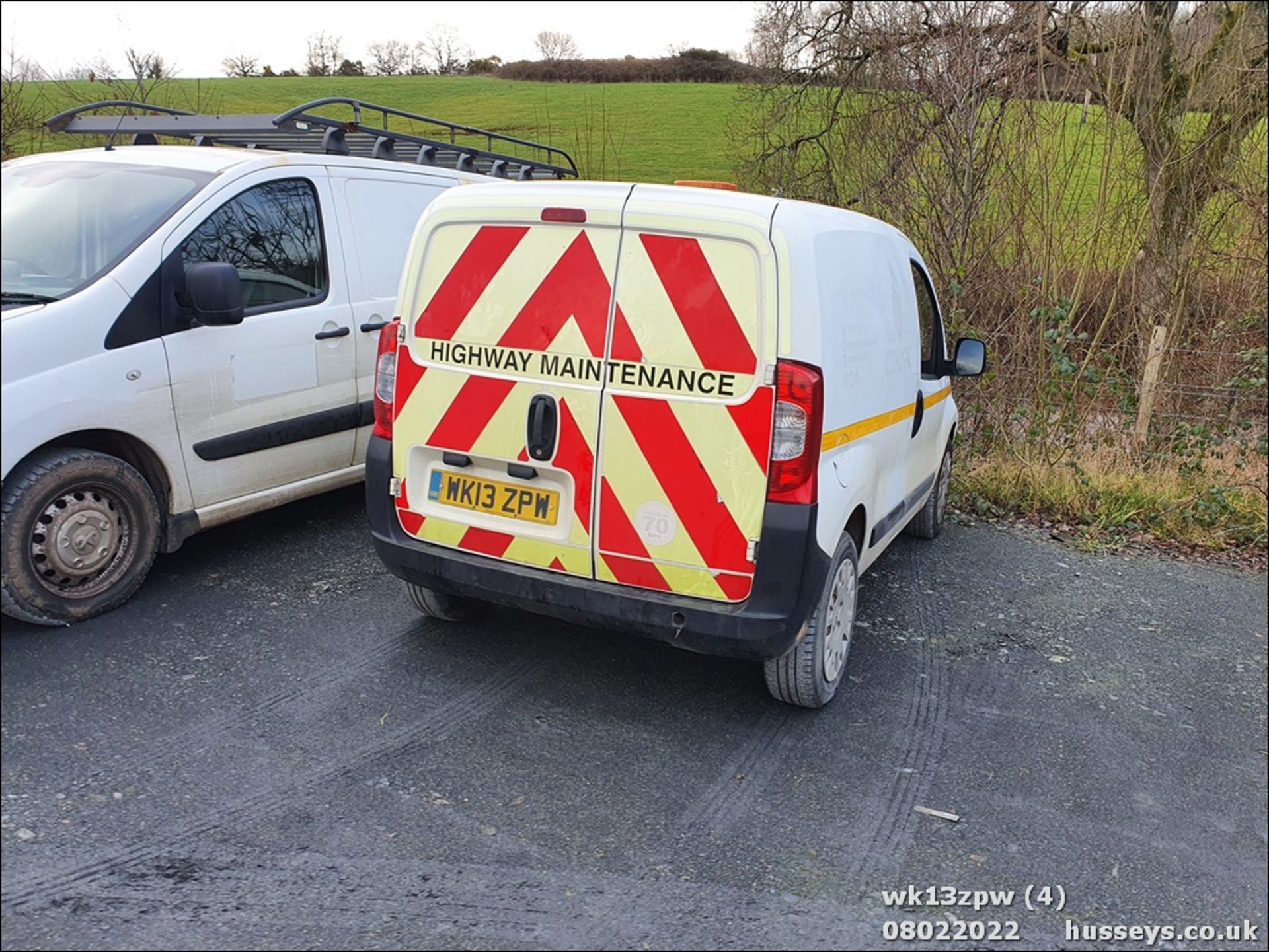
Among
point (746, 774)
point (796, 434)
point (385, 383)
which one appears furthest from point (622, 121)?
point (746, 774)

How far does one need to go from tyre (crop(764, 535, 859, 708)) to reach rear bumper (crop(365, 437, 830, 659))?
8.0 inches

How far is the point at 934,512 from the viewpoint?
605 centimetres

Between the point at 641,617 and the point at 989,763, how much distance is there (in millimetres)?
1360

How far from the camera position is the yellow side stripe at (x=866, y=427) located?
3423 millimetres

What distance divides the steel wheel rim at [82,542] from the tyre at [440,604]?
1.18 metres

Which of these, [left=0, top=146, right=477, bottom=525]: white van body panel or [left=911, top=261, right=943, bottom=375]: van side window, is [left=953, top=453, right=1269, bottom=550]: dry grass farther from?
[left=0, top=146, right=477, bottom=525]: white van body panel

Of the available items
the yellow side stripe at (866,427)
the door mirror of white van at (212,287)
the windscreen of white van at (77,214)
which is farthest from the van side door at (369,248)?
the yellow side stripe at (866,427)

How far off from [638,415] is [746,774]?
129cm

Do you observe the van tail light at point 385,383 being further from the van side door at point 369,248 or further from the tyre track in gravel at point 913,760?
the tyre track in gravel at point 913,760

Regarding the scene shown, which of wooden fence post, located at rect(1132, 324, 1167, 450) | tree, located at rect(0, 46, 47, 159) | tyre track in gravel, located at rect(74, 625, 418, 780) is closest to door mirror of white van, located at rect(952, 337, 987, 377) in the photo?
wooden fence post, located at rect(1132, 324, 1167, 450)

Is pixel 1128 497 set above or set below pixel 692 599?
below

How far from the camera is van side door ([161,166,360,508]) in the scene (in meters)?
4.33

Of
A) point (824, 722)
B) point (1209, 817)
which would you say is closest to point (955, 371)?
point (824, 722)

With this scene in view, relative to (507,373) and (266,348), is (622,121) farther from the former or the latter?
(507,373)
